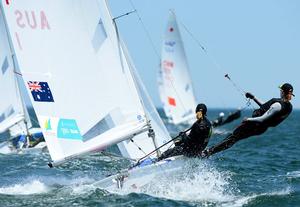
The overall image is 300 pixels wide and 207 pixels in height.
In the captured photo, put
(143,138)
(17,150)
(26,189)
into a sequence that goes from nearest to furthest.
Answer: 1. (26,189)
2. (143,138)
3. (17,150)

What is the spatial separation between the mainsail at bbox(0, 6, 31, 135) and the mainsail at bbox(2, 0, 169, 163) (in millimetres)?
10956

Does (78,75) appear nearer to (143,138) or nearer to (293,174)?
(143,138)

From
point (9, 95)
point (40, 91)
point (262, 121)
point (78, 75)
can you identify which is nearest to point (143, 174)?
point (78, 75)

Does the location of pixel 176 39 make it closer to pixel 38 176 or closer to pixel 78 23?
pixel 38 176

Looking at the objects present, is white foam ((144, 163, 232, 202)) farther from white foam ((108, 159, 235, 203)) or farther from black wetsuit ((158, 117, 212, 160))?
black wetsuit ((158, 117, 212, 160))

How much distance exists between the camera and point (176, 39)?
104 feet

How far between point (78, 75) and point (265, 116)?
9.96ft

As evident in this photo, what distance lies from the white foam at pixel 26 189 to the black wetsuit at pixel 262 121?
291cm

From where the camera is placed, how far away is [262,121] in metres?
10.2

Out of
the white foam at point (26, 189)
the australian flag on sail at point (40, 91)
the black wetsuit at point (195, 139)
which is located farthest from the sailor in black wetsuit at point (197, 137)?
the white foam at point (26, 189)

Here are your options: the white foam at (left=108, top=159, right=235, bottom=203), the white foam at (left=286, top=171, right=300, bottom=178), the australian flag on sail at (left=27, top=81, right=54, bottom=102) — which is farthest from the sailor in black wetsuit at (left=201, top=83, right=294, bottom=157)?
the white foam at (left=286, top=171, right=300, bottom=178)

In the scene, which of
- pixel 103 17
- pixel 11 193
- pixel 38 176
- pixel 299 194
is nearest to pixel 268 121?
pixel 299 194

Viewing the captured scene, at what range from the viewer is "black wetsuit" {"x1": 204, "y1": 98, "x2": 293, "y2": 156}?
10.2m

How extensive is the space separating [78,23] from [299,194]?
4.46 metres
